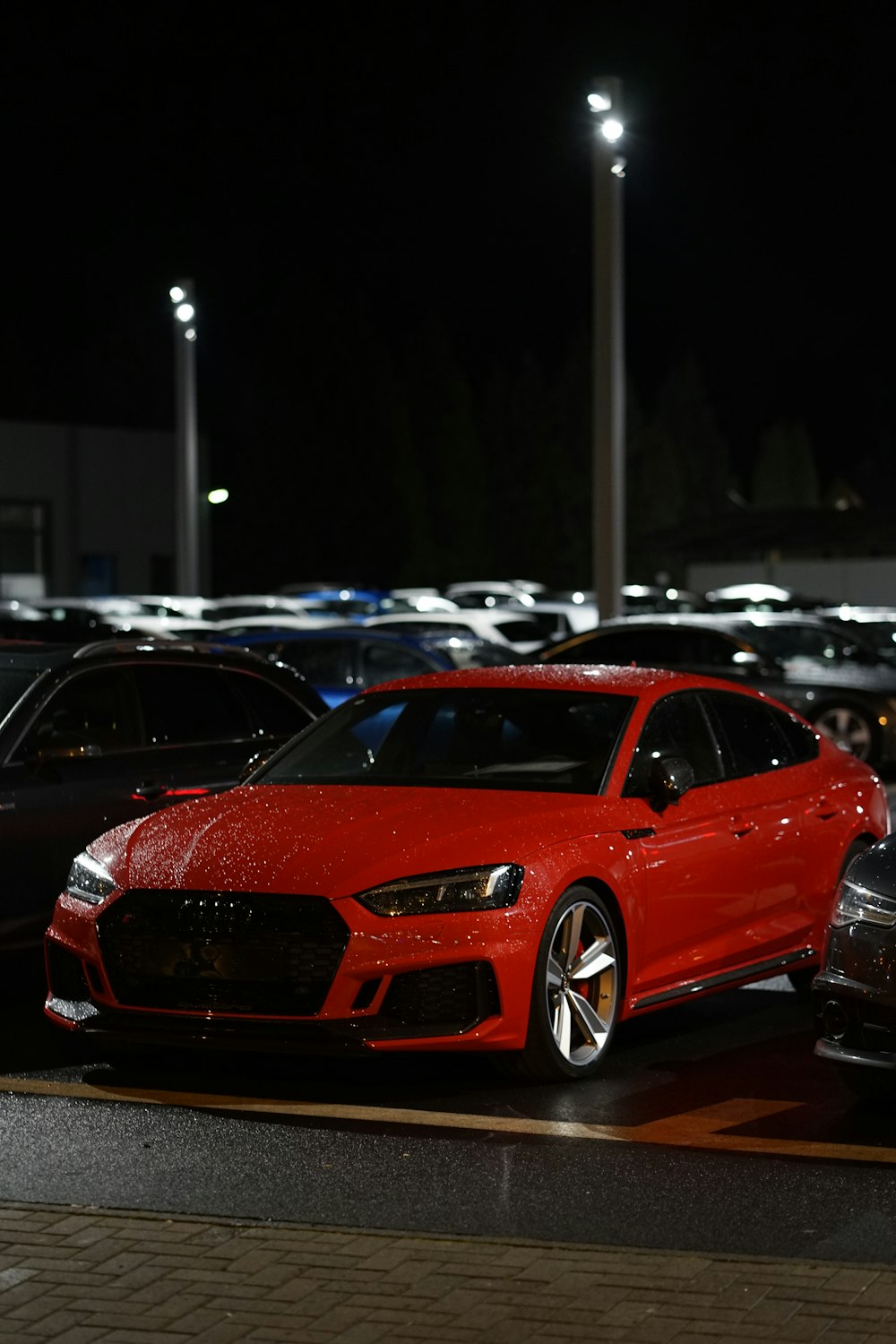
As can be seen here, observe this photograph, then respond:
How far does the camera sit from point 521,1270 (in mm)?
5461

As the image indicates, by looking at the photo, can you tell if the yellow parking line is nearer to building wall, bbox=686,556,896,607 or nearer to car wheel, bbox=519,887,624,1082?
car wheel, bbox=519,887,624,1082

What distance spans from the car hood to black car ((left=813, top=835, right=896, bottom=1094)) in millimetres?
1116

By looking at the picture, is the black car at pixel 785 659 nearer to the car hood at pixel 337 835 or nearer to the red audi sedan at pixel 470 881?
the red audi sedan at pixel 470 881

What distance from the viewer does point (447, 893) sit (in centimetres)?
739

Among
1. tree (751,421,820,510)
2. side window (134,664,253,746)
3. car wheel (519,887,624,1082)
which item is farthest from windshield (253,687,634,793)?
tree (751,421,820,510)

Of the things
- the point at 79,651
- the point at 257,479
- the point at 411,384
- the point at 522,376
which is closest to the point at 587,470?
the point at 522,376

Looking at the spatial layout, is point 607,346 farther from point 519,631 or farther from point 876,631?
point 876,631

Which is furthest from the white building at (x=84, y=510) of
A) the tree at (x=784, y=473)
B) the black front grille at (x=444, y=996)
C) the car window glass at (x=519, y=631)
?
the tree at (x=784, y=473)

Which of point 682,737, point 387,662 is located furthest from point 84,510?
point 682,737

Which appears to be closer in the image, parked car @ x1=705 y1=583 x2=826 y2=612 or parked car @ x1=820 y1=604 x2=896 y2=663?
parked car @ x1=820 y1=604 x2=896 y2=663

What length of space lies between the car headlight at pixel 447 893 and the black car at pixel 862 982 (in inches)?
43.7

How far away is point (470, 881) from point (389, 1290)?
2.29m

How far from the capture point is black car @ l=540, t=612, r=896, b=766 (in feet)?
69.1

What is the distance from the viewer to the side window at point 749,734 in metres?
9.13
